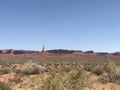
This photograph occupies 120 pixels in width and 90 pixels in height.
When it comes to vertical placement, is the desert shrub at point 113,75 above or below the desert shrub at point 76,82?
below

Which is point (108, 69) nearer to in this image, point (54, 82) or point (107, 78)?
point (107, 78)

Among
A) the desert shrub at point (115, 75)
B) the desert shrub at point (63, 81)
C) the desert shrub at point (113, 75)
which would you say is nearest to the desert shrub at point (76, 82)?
the desert shrub at point (63, 81)

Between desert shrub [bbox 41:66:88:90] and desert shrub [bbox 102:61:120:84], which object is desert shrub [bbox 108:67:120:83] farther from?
desert shrub [bbox 41:66:88:90]

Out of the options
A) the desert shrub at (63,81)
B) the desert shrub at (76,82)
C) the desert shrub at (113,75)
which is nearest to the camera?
the desert shrub at (76,82)

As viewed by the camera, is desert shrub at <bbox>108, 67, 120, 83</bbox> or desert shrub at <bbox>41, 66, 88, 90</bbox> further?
desert shrub at <bbox>108, 67, 120, 83</bbox>

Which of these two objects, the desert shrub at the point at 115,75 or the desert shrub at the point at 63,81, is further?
the desert shrub at the point at 115,75

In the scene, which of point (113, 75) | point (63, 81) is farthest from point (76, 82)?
point (113, 75)

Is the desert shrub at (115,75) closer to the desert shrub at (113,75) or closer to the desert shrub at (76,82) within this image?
the desert shrub at (113,75)

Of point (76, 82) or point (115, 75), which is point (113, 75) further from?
point (76, 82)

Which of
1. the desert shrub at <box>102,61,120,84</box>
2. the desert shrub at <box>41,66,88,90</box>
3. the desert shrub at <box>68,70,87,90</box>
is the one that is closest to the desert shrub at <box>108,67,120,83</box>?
the desert shrub at <box>102,61,120,84</box>

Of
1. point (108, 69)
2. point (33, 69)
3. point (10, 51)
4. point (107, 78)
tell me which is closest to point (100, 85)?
point (107, 78)

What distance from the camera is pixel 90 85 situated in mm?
14117

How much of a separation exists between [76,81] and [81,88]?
31 cm

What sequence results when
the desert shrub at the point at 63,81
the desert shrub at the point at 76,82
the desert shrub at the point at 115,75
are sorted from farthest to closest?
the desert shrub at the point at 115,75 → the desert shrub at the point at 63,81 → the desert shrub at the point at 76,82
